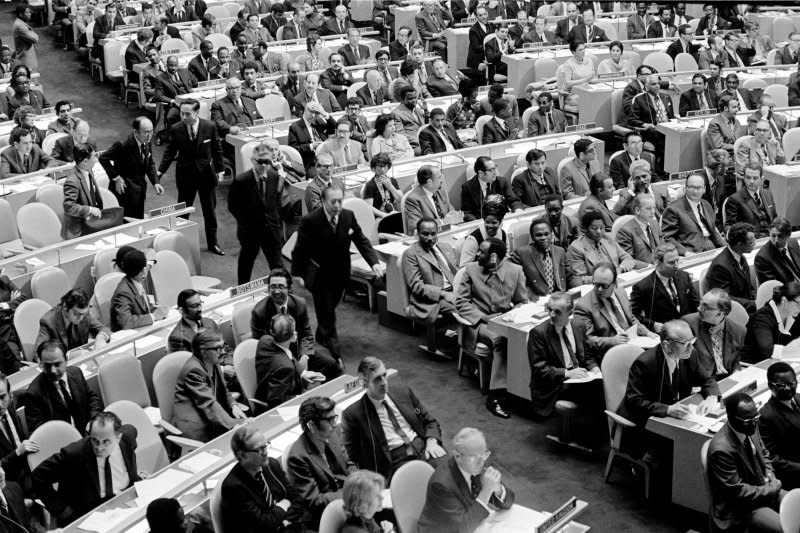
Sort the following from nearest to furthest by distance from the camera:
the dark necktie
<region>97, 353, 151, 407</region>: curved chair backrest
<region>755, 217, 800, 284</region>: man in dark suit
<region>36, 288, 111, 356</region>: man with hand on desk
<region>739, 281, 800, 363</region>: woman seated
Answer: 1. the dark necktie
2. <region>97, 353, 151, 407</region>: curved chair backrest
3. <region>36, 288, 111, 356</region>: man with hand on desk
4. <region>739, 281, 800, 363</region>: woman seated
5. <region>755, 217, 800, 284</region>: man in dark suit

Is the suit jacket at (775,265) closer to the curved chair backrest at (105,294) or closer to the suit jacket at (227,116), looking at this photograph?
the curved chair backrest at (105,294)

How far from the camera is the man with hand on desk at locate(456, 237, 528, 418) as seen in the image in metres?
9.30

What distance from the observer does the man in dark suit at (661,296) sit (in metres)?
9.43

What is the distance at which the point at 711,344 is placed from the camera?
8.59 metres

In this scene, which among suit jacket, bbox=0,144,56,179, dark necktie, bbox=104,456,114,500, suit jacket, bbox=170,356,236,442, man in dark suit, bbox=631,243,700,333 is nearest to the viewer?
dark necktie, bbox=104,456,114,500

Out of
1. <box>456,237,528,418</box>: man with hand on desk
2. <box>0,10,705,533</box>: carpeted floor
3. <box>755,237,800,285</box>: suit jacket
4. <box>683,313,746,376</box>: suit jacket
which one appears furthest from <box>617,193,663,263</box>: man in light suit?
<box>0,10,705,533</box>: carpeted floor

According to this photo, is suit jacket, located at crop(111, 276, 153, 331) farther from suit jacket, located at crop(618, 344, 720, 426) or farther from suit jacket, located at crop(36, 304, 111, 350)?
suit jacket, located at crop(618, 344, 720, 426)

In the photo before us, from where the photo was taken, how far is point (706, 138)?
13359 millimetres

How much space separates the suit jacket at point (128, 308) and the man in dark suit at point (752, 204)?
5538 mm

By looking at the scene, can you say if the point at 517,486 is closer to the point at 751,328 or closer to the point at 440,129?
the point at 751,328

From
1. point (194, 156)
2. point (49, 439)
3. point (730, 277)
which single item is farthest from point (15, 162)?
point (730, 277)

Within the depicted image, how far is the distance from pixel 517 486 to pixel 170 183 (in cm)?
707

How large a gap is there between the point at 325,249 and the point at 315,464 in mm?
2723

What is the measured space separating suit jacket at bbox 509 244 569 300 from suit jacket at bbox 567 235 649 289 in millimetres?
159
